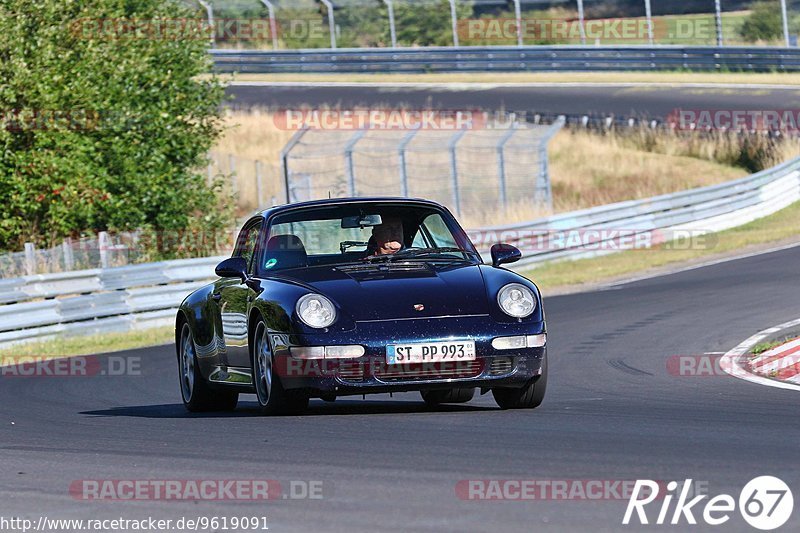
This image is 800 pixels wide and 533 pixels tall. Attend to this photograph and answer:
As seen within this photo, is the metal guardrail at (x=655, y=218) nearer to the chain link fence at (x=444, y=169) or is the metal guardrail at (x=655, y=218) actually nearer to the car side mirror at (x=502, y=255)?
the chain link fence at (x=444, y=169)

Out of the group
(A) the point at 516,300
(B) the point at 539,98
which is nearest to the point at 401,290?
(A) the point at 516,300

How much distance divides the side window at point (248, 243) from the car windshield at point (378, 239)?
0.22m

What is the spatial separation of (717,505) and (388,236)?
16.0ft

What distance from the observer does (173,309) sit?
2084cm

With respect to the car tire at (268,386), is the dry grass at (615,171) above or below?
below

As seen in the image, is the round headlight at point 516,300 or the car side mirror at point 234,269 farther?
the car side mirror at point 234,269

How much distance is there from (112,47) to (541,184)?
8.22 m

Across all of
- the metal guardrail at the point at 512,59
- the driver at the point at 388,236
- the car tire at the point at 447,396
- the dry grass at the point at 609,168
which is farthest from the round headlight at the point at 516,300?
the metal guardrail at the point at 512,59

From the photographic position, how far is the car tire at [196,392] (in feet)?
35.7

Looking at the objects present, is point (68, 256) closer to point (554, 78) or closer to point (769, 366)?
point (769, 366)

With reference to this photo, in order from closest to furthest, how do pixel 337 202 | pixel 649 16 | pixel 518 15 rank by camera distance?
1. pixel 337 202
2. pixel 649 16
3. pixel 518 15

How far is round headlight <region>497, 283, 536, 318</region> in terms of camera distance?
909 centimetres

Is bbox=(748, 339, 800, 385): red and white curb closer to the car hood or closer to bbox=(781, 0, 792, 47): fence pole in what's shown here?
the car hood

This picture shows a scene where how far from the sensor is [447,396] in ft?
35.4
